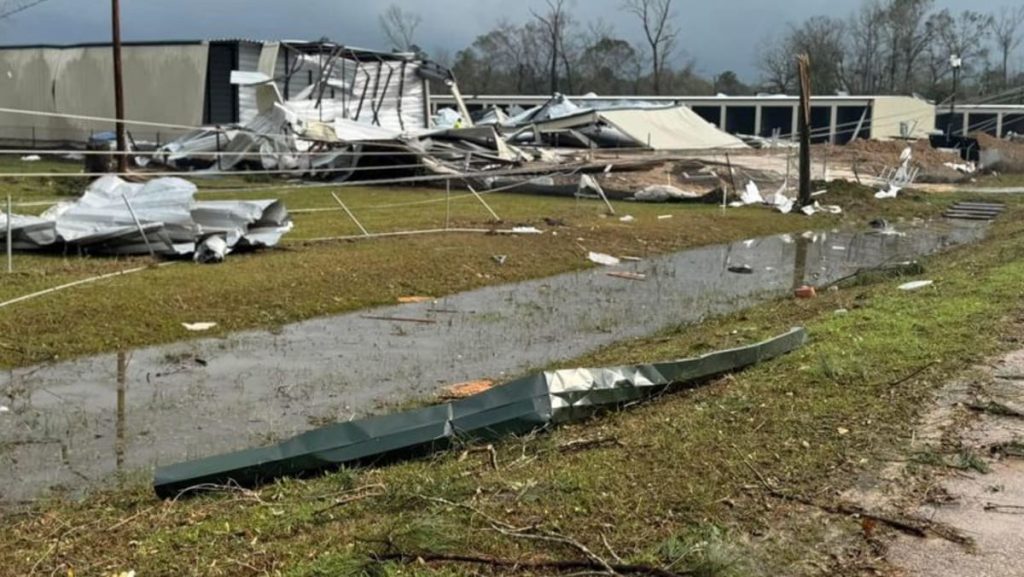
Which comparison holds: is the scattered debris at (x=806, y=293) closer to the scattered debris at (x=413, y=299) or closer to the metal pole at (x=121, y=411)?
the scattered debris at (x=413, y=299)

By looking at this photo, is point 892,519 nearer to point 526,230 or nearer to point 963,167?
point 526,230

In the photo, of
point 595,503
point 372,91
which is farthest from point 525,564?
point 372,91

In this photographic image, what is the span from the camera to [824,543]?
148 inches

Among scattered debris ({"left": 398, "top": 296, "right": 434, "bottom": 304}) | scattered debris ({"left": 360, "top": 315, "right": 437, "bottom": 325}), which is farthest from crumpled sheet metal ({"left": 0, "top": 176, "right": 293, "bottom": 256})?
scattered debris ({"left": 360, "top": 315, "right": 437, "bottom": 325})

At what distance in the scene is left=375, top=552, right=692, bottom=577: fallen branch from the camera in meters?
3.44

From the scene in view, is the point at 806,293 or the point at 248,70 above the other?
the point at 248,70

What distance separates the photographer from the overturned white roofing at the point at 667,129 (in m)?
34.0

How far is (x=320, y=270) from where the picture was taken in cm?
1189

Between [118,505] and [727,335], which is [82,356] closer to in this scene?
[118,505]

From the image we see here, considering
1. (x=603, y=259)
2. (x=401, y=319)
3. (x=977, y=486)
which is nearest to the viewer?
(x=977, y=486)

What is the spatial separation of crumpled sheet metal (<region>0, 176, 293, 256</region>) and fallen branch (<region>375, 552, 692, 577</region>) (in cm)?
971

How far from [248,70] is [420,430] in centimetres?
3604

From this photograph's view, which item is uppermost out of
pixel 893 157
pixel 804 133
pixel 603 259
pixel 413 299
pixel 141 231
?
pixel 804 133

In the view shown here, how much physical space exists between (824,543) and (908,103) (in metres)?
56.0
